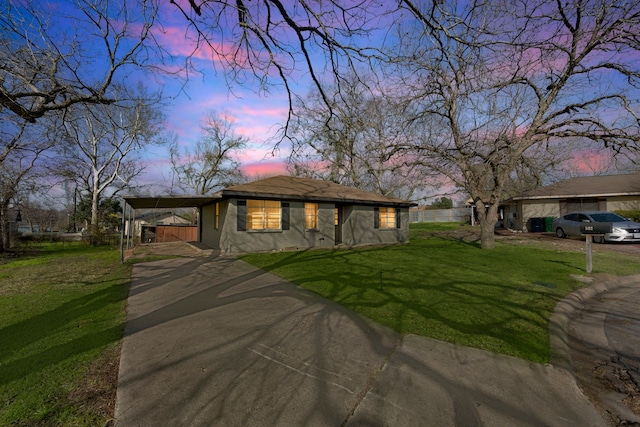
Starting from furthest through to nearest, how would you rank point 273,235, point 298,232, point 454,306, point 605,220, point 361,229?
point 361,229 → point 605,220 → point 298,232 → point 273,235 → point 454,306

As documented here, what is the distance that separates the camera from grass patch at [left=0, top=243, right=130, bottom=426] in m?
2.35

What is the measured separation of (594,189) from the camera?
2139 cm

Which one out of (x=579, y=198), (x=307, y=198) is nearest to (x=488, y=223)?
(x=307, y=198)

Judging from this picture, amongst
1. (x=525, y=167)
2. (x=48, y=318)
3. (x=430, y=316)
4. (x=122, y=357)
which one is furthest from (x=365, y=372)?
(x=525, y=167)

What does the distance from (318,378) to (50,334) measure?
3918 millimetres

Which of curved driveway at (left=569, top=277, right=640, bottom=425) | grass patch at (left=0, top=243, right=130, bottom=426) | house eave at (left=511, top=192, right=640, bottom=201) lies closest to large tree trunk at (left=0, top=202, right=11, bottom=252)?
grass patch at (left=0, top=243, right=130, bottom=426)

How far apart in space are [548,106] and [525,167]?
123 inches

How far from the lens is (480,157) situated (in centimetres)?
1379

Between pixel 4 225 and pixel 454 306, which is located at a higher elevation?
pixel 4 225

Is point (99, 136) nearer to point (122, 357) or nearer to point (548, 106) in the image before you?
point (122, 357)

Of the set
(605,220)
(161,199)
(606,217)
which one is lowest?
(605,220)

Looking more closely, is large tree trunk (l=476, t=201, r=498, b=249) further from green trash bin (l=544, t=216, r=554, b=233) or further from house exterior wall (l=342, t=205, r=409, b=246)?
green trash bin (l=544, t=216, r=554, b=233)

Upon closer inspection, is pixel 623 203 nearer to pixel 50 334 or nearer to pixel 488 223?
pixel 488 223

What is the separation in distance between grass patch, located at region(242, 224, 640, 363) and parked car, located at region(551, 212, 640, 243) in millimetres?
4230
